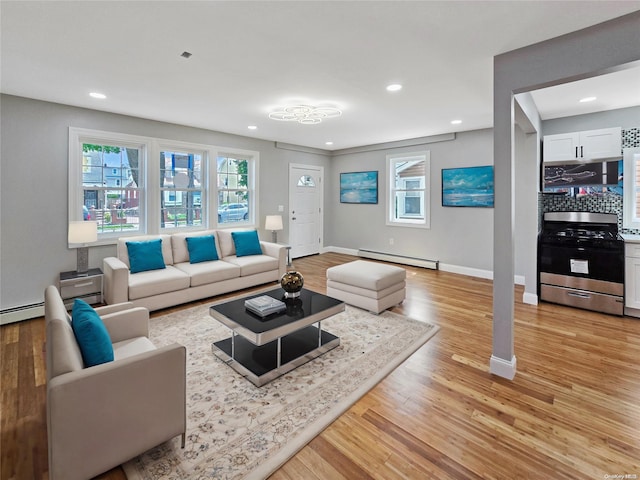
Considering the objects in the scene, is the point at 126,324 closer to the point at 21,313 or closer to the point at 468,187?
the point at 21,313

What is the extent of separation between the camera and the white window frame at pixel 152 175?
400 centimetres

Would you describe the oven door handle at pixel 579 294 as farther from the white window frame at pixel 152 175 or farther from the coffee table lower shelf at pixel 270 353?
the white window frame at pixel 152 175

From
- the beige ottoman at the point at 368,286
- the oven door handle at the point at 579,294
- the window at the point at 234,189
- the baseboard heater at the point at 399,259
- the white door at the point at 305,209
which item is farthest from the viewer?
the white door at the point at 305,209

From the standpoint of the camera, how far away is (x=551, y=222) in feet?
15.2

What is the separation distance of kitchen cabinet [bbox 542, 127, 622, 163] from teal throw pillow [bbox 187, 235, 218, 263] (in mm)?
4867

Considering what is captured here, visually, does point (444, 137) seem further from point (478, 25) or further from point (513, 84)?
point (478, 25)

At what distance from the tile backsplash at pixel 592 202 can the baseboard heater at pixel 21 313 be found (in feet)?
21.6

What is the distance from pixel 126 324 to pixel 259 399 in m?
1.10

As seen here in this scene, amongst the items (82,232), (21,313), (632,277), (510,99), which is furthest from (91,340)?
(632,277)

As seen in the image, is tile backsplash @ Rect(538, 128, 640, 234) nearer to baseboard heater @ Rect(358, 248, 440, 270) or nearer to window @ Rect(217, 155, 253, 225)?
baseboard heater @ Rect(358, 248, 440, 270)

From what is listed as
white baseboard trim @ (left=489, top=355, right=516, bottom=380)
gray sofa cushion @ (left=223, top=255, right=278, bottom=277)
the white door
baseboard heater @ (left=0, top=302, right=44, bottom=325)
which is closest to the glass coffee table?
white baseboard trim @ (left=489, top=355, right=516, bottom=380)

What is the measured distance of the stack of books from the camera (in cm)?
259

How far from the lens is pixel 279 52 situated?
2.53m

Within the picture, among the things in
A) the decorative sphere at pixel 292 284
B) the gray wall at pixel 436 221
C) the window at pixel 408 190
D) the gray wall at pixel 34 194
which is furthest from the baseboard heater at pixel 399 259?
the gray wall at pixel 34 194
